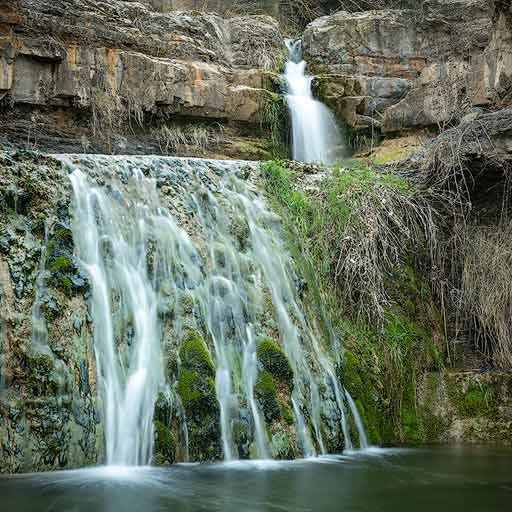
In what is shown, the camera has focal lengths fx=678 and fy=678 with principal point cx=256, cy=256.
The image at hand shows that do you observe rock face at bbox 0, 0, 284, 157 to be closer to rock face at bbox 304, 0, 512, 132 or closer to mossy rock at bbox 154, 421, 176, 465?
rock face at bbox 304, 0, 512, 132

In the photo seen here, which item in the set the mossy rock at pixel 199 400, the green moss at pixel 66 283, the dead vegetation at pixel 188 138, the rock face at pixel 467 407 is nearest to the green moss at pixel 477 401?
the rock face at pixel 467 407

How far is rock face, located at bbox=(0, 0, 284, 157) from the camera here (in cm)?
966

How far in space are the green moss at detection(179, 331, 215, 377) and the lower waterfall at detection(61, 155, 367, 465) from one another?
0.04ft

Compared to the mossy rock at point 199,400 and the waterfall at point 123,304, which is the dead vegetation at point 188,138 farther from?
the mossy rock at point 199,400

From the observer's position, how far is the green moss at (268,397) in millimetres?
5520

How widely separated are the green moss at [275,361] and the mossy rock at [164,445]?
3.64ft

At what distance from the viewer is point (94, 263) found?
5766 millimetres

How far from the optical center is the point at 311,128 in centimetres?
1143

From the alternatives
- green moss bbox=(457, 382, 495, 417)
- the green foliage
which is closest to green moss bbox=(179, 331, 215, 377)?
the green foliage

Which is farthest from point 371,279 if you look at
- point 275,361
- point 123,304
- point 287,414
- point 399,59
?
point 399,59

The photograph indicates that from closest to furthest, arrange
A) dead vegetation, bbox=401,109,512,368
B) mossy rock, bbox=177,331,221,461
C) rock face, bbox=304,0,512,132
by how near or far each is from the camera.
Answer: mossy rock, bbox=177,331,221,461 → dead vegetation, bbox=401,109,512,368 → rock face, bbox=304,0,512,132

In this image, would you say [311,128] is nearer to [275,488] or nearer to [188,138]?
[188,138]

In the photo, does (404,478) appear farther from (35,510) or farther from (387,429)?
(35,510)

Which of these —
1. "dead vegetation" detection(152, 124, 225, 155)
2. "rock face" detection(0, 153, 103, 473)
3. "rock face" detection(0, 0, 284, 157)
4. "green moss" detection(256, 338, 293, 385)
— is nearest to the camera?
"rock face" detection(0, 153, 103, 473)
